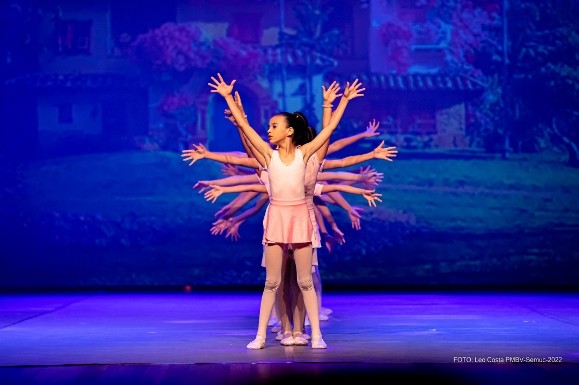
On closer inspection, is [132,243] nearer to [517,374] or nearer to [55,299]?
[55,299]

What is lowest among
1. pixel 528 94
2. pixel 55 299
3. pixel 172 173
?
pixel 55 299

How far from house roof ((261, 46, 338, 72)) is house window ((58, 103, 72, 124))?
2.31 meters

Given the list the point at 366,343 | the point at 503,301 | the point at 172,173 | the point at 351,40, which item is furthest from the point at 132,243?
the point at 366,343

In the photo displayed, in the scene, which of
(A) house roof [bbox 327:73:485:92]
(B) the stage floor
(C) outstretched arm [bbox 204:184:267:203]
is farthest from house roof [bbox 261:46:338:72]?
(C) outstretched arm [bbox 204:184:267:203]

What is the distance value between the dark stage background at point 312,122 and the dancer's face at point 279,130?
17.8 feet

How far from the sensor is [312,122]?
12141 millimetres

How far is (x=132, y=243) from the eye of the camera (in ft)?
40.3

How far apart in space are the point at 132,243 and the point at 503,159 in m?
4.32

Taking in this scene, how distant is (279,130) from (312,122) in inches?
218

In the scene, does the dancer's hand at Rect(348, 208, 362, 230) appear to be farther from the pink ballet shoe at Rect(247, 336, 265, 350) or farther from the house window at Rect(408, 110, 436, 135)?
the house window at Rect(408, 110, 436, 135)

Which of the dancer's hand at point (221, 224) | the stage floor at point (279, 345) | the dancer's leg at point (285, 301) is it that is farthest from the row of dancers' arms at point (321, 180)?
the stage floor at point (279, 345)

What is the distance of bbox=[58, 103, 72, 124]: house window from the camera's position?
12.2 meters

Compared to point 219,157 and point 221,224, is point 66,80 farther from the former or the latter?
point 219,157

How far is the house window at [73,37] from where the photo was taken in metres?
12.2
